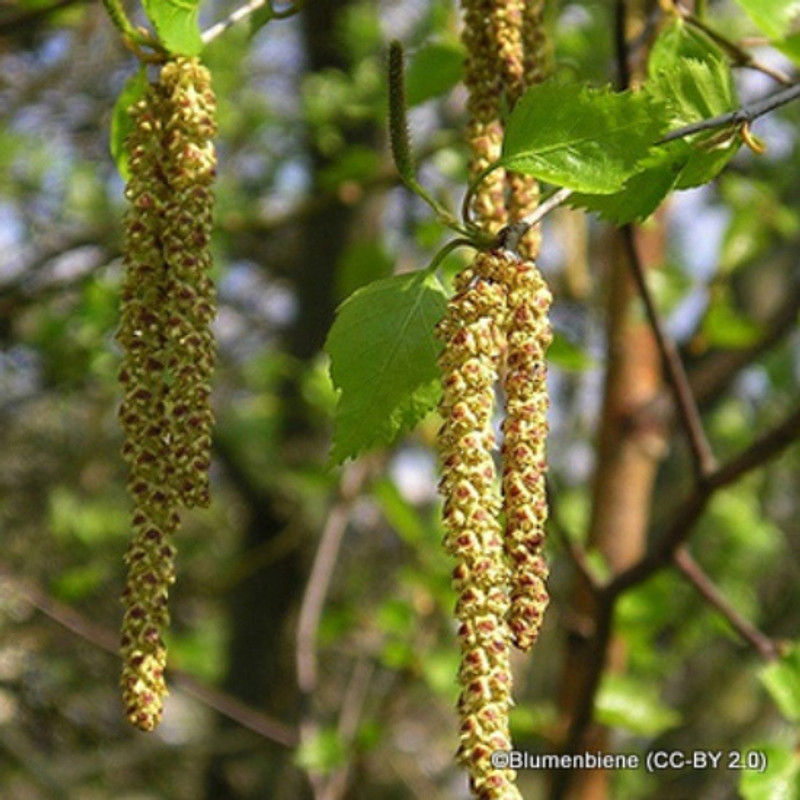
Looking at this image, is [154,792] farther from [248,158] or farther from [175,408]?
[175,408]

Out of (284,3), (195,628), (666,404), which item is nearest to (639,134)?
(284,3)

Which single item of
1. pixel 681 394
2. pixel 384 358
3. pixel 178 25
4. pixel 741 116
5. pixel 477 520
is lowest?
pixel 477 520

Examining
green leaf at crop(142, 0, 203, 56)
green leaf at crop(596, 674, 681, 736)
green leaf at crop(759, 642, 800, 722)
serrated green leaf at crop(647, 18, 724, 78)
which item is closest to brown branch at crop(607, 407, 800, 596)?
green leaf at crop(759, 642, 800, 722)

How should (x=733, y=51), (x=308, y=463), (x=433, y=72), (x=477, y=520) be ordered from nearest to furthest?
1. (x=477, y=520)
2. (x=733, y=51)
3. (x=433, y=72)
4. (x=308, y=463)

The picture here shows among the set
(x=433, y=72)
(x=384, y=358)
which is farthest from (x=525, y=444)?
(x=433, y=72)

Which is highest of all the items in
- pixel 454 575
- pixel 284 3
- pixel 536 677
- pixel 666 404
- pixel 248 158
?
pixel 248 158

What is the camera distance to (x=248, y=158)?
520 centimetres

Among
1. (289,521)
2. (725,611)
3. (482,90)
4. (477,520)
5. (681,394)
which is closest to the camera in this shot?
(477,520)

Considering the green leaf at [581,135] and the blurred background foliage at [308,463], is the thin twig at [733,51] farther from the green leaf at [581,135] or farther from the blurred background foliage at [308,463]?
the blurred background foliage at [308,463]

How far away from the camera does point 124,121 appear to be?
3.49ft

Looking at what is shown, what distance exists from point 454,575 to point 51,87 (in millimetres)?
3117

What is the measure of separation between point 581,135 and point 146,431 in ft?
1.18

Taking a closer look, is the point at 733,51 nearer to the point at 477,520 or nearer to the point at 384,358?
the point at 384,358

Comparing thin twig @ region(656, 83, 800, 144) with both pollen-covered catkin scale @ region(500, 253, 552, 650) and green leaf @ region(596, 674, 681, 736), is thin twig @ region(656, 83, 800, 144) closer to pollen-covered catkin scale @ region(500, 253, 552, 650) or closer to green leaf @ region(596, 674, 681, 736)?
pollen-covered catkin scale @ region(500, 253, 552, 650)
